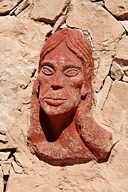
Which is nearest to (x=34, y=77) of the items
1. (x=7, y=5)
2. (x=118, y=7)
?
(x=7, y=5)

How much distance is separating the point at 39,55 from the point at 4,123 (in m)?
0.32

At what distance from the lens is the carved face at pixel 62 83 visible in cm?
228

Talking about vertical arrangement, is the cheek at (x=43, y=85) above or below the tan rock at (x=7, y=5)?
below

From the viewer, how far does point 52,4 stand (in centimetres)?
247

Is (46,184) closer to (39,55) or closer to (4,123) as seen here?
(4,123)

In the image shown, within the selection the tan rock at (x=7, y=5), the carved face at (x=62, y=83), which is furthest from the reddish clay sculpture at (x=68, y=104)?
the tan rock at (x=7, y=5)

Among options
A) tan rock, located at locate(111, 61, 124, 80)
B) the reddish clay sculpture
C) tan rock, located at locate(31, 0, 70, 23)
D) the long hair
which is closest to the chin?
the reddish clay sculpture

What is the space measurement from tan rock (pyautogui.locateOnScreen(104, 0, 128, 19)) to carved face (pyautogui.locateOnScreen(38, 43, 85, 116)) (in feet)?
0.83

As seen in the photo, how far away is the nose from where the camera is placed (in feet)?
7.45

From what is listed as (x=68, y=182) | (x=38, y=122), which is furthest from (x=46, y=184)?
(x=38, y=122)

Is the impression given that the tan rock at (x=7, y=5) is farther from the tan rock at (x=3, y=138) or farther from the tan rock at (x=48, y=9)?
the tan rock at (x=3, y=138)

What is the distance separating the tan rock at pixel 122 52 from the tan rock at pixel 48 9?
0.28m

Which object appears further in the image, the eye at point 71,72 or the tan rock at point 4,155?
the tan rock at point 4,155

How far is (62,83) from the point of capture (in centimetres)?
227
